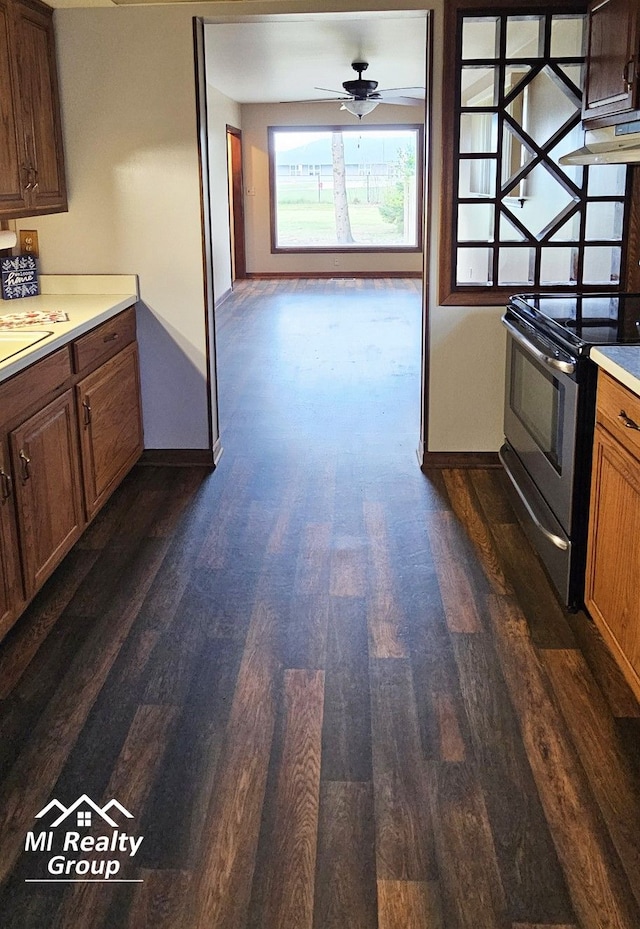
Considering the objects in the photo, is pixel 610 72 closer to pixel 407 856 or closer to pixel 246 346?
pixel 407 856

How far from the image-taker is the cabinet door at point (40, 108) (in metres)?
3.60

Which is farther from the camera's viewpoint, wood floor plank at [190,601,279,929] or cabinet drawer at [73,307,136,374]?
cabinet drawer at [73,307,136,374]

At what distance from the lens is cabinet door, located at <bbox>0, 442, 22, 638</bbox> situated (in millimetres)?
2627

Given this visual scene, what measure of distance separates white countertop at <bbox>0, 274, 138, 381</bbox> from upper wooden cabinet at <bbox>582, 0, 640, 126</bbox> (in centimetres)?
205

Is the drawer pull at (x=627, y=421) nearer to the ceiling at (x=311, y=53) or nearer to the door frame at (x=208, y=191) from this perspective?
the door frame at (x=208, y=191)

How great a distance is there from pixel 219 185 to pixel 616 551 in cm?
909

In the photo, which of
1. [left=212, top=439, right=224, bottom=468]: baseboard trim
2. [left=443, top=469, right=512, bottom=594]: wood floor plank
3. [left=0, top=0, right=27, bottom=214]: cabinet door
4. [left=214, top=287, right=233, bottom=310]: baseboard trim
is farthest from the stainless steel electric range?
[left=214, top=287, right=233, bottom=310]: baseboard trim

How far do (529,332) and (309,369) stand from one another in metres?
3.59

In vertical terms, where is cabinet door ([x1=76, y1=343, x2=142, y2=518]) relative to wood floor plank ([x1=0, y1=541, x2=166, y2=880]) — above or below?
above

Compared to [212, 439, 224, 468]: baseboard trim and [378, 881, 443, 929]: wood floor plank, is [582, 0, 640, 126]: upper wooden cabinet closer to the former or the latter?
[212, 439, 224, 468]: baseboard trim

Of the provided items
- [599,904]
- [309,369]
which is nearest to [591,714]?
[599,904]

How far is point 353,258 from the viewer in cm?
1279

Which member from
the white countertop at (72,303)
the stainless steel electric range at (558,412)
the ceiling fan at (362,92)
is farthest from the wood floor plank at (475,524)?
the ceiling fan at (362,92)

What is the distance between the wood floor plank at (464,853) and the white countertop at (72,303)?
1.66 meters
